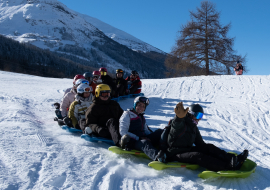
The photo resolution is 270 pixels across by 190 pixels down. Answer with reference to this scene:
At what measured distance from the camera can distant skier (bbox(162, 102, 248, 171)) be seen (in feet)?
10.1

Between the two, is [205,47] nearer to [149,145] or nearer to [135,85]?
[135,85]

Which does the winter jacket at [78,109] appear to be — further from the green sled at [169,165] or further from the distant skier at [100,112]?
the green sled at [169,165]

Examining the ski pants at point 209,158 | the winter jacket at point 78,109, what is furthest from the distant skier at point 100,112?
the ski pants at point 209,158

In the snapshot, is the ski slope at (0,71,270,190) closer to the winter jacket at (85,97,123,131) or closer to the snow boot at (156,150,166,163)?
the snow boot at (156,150,166,163)

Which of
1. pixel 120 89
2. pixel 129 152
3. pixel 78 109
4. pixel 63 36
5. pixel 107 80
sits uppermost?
pixel 63 36

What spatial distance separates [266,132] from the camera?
18.6 ft

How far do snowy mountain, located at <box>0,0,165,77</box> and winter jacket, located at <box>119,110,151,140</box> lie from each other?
302ft

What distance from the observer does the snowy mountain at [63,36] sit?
374 feet

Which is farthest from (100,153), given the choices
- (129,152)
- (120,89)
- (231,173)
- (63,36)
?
(63,36)

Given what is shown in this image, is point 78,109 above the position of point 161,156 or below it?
above

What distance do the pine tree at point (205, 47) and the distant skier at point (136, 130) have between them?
60.6ft

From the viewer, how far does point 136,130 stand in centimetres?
398

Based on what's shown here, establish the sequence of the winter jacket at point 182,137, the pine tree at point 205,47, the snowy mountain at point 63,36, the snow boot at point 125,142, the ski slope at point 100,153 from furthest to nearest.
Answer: the snowy mountain at point 63,36 → the pine tree at point 205,47 → the snow boot at point 125,142 → the winter jacket at point 182,137 → the ski slope at point 100,153

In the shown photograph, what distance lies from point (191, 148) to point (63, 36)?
468ft
